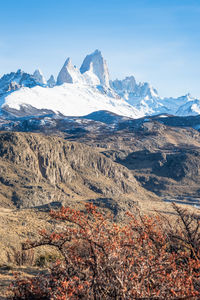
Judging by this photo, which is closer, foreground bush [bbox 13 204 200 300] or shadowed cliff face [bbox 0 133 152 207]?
foreground bush [bbox 13 204 200 300]

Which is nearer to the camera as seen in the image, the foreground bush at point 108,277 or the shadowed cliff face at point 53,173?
the foreground bush at point 108,277

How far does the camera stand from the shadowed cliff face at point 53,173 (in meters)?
46.2

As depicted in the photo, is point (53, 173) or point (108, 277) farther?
point (53, 173)

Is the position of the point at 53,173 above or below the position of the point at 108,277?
below

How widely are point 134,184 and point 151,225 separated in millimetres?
59464

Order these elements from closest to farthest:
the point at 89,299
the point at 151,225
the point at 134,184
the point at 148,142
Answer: the point at 89,299, the point at 151,225, the point at 134,184, the point at 148,142

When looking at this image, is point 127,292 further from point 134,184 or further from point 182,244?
point 134,184

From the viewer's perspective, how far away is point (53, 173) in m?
57.6

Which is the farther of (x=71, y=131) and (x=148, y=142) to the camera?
(x=71, y=131)

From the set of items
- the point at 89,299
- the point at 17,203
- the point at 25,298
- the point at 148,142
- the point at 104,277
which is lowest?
the point at 17,203

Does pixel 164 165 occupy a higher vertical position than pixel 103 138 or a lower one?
lower

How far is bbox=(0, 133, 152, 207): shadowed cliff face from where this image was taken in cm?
4619

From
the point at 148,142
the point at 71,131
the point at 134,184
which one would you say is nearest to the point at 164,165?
the point at 134,184

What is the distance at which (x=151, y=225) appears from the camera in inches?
418
